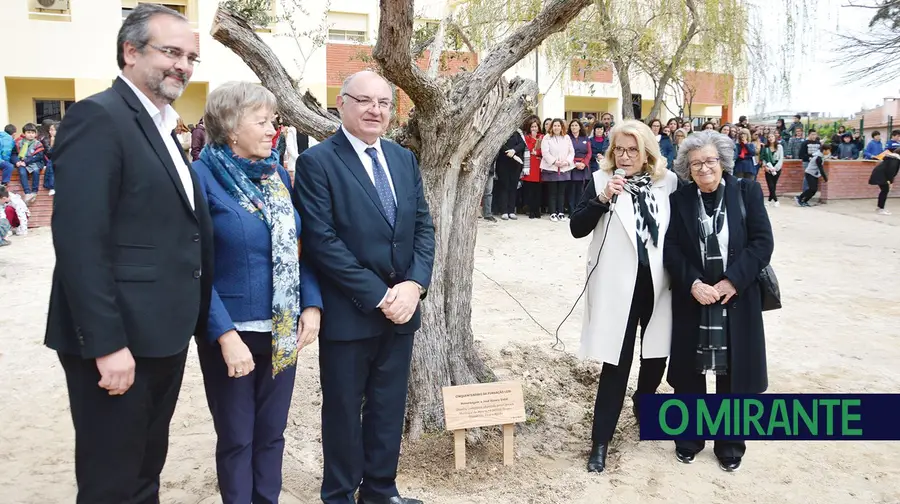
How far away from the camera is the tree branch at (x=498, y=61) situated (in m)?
4.21

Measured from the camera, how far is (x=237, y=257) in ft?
9.31

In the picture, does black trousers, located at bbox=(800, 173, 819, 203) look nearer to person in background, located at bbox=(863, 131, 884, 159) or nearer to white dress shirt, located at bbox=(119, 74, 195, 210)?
person in background, located at bbox=(863, 131, 884, 159)

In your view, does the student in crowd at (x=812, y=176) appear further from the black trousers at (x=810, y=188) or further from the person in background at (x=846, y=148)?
the person in background at (x=846, y=148)

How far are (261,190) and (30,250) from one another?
9.77 metres

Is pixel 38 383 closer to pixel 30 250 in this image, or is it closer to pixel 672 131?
pixel 30 250

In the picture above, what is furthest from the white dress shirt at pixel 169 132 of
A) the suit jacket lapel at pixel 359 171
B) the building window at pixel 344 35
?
the building window at pixel 344 35

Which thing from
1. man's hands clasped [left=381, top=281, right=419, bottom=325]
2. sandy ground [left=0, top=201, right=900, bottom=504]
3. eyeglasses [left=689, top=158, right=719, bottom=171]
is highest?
eyeglasses [left=689, top=158, right=719, bottom=171]

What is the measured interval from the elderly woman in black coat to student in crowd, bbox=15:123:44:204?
42.2ft

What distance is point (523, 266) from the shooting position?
1004 cm

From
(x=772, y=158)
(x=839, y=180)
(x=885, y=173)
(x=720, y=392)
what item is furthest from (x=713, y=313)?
(x=839, y=180)

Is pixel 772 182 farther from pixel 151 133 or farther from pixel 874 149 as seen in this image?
pixel 151 133

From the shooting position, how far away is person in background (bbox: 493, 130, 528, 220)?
532 inches

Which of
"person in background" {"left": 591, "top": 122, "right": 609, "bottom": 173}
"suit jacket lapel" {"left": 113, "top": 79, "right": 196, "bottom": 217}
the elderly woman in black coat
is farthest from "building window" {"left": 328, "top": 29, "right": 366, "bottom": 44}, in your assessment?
"suit jacket lapel" {"left": 113, "top": 79, "right": 196, "bottom": 217}

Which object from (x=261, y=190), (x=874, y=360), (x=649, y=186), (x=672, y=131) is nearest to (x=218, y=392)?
(x=261, y=190)
